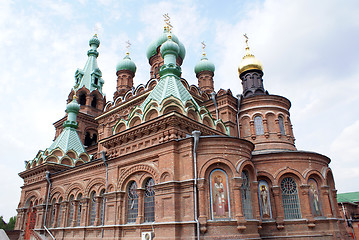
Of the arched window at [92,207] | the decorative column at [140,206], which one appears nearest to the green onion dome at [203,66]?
the arched window at [92,207]

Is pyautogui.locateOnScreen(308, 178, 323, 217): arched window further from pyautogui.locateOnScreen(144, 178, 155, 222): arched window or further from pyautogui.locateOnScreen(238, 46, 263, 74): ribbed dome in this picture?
pyautogui.locateOnScreen(238, 46, 263, 74): ribbed dome

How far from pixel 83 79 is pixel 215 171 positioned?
19109mm

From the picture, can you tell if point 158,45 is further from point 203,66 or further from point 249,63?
point 249,63

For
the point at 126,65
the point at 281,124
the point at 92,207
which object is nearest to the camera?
the point at 92,207

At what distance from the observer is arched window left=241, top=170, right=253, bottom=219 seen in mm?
9516

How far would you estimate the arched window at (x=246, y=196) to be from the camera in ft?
31.2

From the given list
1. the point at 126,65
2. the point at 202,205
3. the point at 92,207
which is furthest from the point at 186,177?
the point at 126,65

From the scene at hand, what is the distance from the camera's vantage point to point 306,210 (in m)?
11.3

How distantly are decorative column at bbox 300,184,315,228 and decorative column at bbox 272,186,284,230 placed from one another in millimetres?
814

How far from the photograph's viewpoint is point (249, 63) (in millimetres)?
17406

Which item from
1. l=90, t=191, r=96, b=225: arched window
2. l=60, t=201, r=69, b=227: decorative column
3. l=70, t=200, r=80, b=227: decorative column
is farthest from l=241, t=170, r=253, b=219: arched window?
l=60, t=201, r=69, b=227: decorative column

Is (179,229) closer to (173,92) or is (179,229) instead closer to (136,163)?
(136,163)

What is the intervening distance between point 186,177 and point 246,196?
2217 mm

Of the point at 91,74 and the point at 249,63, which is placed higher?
the point at 91,74
